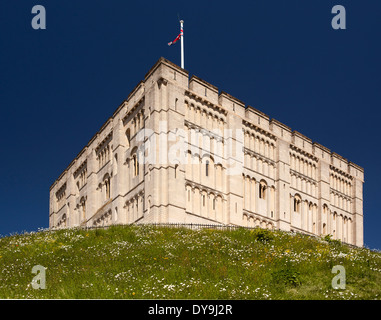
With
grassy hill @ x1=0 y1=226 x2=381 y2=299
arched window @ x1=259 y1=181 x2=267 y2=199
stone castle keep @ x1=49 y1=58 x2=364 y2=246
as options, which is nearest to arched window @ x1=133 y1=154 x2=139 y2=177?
stone castle keep @ x1=49 y1=58 x2=364 y2=246

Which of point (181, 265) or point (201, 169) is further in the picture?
point (201, 169)

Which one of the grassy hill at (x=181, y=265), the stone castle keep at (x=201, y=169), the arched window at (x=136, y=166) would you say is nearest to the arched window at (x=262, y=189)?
the stone castle keep at (x=201, y=169)

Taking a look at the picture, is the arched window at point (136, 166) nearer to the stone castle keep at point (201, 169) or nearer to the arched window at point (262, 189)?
the stone castle keep at point (201, 169)

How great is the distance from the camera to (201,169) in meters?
49.2

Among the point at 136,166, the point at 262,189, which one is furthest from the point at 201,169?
the point at 262,189

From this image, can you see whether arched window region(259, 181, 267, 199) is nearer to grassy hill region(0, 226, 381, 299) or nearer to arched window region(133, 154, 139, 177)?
arched window region(133, 154, 139, 177)

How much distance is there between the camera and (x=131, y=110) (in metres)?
52.7

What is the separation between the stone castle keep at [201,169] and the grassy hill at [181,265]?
11.9m

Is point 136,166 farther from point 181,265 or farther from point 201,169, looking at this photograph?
point 181,265

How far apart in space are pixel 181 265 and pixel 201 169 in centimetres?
2356

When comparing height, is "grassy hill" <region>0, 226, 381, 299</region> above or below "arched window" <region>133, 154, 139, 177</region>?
below

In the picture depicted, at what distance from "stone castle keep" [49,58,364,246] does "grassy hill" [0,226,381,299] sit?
39.1ft

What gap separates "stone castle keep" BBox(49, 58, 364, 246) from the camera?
47094 millimetres
